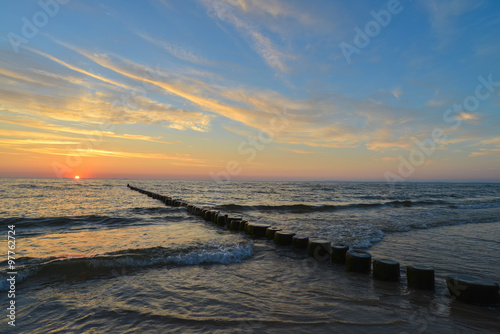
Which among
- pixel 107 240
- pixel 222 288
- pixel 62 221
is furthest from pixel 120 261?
pixel 62 221

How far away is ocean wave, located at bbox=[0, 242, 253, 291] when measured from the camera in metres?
6.25

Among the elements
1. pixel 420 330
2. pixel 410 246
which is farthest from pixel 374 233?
pixel 420 330

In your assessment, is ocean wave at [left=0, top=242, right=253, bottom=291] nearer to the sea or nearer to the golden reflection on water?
the sea

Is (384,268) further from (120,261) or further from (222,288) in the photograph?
(120,261)

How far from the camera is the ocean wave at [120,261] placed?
6.25 metres

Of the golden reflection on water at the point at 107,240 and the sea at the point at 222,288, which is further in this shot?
the golden reflection on water at the point at 107,240

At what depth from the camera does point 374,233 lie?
38.2 ft

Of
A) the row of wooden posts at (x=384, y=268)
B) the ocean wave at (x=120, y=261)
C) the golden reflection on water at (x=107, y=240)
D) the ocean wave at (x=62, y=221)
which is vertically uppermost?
the row of wooden posts at (x=384, y=268)

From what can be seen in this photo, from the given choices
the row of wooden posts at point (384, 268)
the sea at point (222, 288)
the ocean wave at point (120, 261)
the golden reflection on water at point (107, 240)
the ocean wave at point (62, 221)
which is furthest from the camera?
the ocean wave at point (62, 221)

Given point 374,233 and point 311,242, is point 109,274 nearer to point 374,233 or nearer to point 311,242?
point 311,242

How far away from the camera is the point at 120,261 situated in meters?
7.00

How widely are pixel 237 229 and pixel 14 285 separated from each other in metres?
8.22

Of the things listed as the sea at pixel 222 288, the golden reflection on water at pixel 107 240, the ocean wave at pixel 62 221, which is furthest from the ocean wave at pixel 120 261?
the ocean wave at pixel 62 221

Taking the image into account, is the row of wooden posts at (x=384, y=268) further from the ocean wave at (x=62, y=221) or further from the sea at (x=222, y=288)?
the ocean wave at (x=62, y=221)
